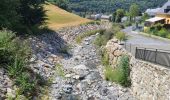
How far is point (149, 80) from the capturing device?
21.6 meters

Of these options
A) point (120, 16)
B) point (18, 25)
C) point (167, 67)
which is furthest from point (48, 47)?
point (120, 16)

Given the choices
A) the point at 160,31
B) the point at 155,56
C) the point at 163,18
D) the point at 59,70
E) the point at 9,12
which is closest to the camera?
the point at 155,56

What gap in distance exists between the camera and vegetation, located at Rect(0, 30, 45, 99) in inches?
858

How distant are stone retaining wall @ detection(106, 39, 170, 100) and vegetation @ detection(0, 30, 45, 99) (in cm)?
575

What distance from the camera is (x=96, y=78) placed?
95.9 feet

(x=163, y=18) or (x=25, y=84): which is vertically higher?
(x=25, y=84)

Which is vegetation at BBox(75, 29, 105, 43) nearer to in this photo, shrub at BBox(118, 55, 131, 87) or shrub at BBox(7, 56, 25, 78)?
shrub at BBox(118, 55, 131, 87)

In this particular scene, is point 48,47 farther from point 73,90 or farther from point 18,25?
point 73,90

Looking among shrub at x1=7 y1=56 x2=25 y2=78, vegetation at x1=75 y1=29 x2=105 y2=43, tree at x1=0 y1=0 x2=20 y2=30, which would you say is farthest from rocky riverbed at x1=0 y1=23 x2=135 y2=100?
vegetation at x1=75 y1=29 x2=105 y2=43

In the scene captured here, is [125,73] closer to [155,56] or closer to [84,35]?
[155,56]

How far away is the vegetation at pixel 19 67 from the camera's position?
21.8 m

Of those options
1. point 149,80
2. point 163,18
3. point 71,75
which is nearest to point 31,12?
point 71,75

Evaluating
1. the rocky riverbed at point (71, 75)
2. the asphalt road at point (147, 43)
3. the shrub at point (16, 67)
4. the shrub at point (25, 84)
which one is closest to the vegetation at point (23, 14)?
the rocky riverbed at point (71, 75)

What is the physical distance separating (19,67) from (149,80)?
7432 millimetres
